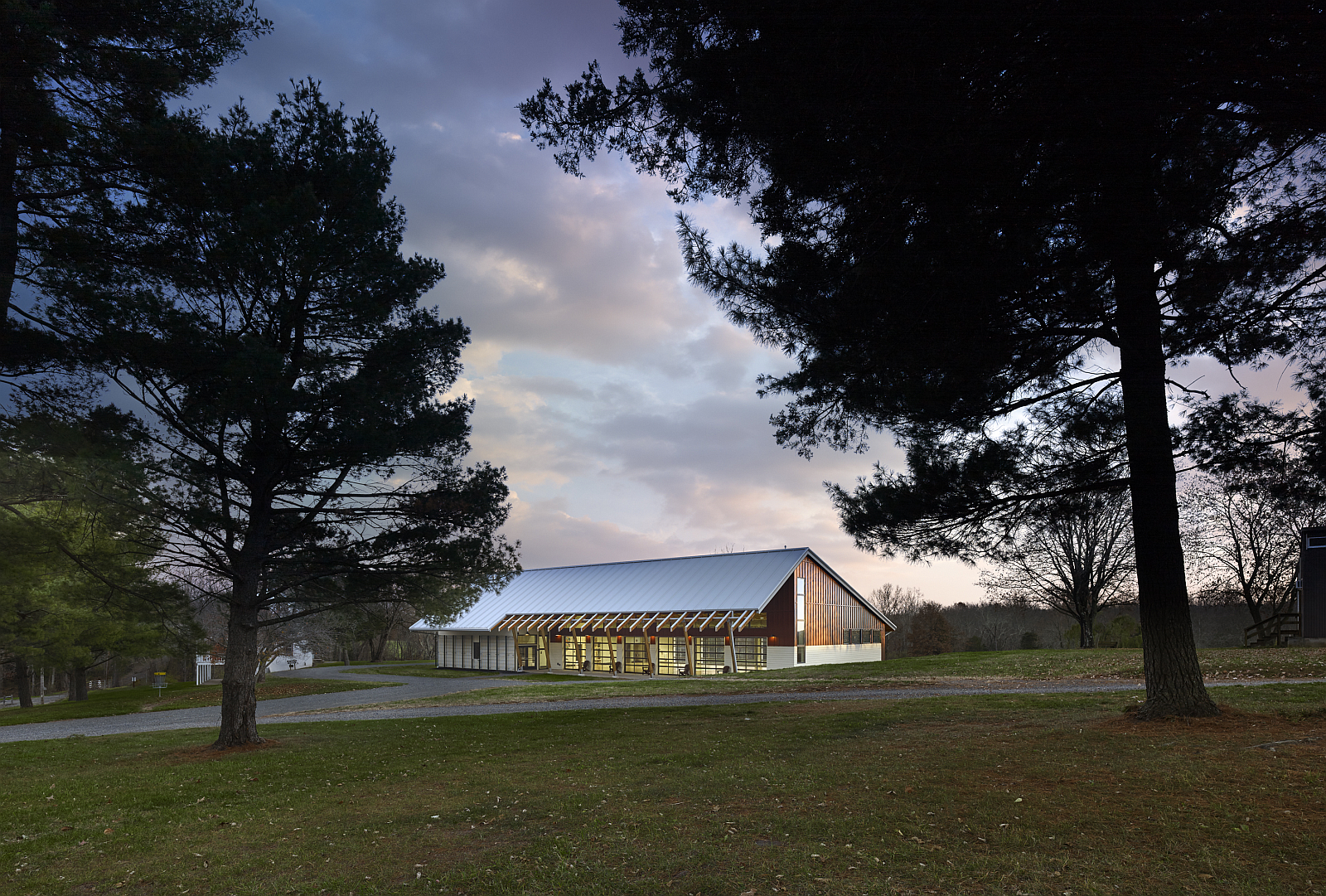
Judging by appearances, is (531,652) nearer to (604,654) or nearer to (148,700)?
(604,654)

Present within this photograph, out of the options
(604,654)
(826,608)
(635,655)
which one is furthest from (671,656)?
(826,608)

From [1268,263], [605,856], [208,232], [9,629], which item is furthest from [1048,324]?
[9,629]

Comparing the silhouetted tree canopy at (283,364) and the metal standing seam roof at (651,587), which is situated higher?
the silhouetted tree canopy at (283,364)

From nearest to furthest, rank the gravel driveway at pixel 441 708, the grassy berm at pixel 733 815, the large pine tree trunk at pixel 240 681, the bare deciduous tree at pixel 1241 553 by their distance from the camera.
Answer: the grassy berm at pixel 733 815, the large pine tree trunk at pixel 240 681, the gravel driveway at pixel 441 708, the bare deciduous tree at pixel 1241 553

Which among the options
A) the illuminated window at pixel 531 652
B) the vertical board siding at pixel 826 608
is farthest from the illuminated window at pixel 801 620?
the illuminated window at pixel 531 652

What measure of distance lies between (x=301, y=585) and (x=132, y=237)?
6511 mm

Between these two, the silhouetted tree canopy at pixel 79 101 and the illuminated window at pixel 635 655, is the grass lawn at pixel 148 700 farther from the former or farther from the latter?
the silhouetted tree canopy at pixel 79 101

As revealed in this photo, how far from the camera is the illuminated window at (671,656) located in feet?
128

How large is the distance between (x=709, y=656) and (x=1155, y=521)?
29.9m

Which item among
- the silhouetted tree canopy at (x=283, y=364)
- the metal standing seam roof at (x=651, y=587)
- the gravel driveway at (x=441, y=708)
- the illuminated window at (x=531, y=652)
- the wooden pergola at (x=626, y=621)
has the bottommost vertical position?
the illuminated window at (x=531, y=652)

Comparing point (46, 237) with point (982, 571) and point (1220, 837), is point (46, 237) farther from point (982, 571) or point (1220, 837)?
point (982, 571)

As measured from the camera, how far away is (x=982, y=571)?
39938 millimetres

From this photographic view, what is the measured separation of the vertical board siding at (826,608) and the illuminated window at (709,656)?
14.1 feet

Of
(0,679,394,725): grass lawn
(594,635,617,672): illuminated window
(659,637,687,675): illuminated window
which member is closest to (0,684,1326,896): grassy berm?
(0,679,394,725): grass lawn
